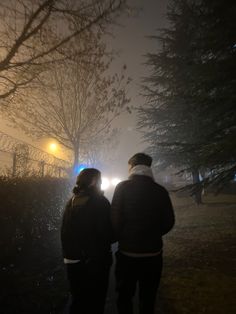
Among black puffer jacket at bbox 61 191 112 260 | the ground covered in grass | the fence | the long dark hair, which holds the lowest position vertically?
the ground covered in grass

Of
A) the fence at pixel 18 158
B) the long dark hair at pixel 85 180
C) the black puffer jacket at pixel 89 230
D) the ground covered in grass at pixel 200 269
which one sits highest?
the fence at pixel 18 158

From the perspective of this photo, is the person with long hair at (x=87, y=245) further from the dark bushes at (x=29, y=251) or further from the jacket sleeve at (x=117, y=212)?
the dark bushes at (x=29, y=251)

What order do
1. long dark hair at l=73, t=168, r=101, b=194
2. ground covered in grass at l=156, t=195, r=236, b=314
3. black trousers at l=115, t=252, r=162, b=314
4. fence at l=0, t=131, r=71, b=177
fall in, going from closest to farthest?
1. black trousers at l=115, t=252, r=162, b=314
2. long dark hair at l=73, t=168, r=101, b=194
3. ground covered in grass at l=156, t=195, r=236, b=314
4. fence at l=0, t=131, r=71, b=177

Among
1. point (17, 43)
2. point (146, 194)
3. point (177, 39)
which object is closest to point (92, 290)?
point (146, 194)

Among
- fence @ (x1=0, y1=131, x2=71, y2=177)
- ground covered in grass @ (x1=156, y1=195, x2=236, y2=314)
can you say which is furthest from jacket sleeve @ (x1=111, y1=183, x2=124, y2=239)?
fence @ (x1=0, y1=131, x2=71, y2=177)

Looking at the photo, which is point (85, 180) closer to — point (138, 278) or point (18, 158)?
point (138, 278)

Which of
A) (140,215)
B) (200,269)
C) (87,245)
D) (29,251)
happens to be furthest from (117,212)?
(29,251)

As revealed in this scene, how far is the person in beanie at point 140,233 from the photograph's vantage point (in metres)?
3.64

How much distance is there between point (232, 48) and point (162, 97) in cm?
902

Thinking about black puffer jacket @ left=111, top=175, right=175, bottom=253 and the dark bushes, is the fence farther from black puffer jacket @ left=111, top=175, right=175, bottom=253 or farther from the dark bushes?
black puffer jacket @ left=111, top=175, right=175, bottom=253

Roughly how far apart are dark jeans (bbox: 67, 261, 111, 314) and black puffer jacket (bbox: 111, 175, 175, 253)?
1.31 ft

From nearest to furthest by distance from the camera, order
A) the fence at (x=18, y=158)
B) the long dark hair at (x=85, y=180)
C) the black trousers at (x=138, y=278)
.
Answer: the black trousers at (x=138, y=278), the long dark hair at (x=85, y=180), the fence at (x=18, y=158)

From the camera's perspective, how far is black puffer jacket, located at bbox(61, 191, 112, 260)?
12.2 ft

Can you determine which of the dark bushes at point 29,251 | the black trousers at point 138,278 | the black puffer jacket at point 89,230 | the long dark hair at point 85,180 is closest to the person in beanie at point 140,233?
the black trousers at point 138,278
